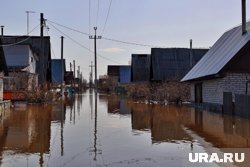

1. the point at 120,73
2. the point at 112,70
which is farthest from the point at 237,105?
the point at 112,70

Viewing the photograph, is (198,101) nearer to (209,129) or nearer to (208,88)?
(208,88)

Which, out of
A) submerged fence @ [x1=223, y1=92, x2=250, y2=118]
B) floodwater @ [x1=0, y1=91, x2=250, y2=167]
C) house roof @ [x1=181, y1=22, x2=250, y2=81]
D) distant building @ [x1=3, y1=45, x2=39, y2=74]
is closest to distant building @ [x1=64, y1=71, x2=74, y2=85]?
distant building @ [x1=3, y1=45, x2=39, y2=74]

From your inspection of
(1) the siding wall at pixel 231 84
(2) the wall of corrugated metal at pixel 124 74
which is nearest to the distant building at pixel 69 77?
(2) the wall of corrugated metal at pixel 124 74

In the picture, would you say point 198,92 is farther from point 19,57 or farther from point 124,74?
point 124,74

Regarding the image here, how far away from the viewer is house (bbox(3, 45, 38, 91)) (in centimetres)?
3788

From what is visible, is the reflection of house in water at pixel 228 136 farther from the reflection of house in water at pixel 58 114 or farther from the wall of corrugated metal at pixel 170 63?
the wall of corrugated metal at pixel 170 63

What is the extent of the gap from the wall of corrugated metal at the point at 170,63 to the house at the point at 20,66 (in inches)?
593

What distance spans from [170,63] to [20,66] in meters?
19.1

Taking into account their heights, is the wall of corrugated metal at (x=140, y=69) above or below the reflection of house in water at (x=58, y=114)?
above

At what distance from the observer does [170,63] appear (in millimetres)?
49906

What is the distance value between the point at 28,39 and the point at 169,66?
19115mm

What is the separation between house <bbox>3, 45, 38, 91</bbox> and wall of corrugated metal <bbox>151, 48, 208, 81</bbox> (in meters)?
15.1

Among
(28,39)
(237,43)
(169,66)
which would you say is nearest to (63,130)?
(237,43)

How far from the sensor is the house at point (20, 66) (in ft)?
124
